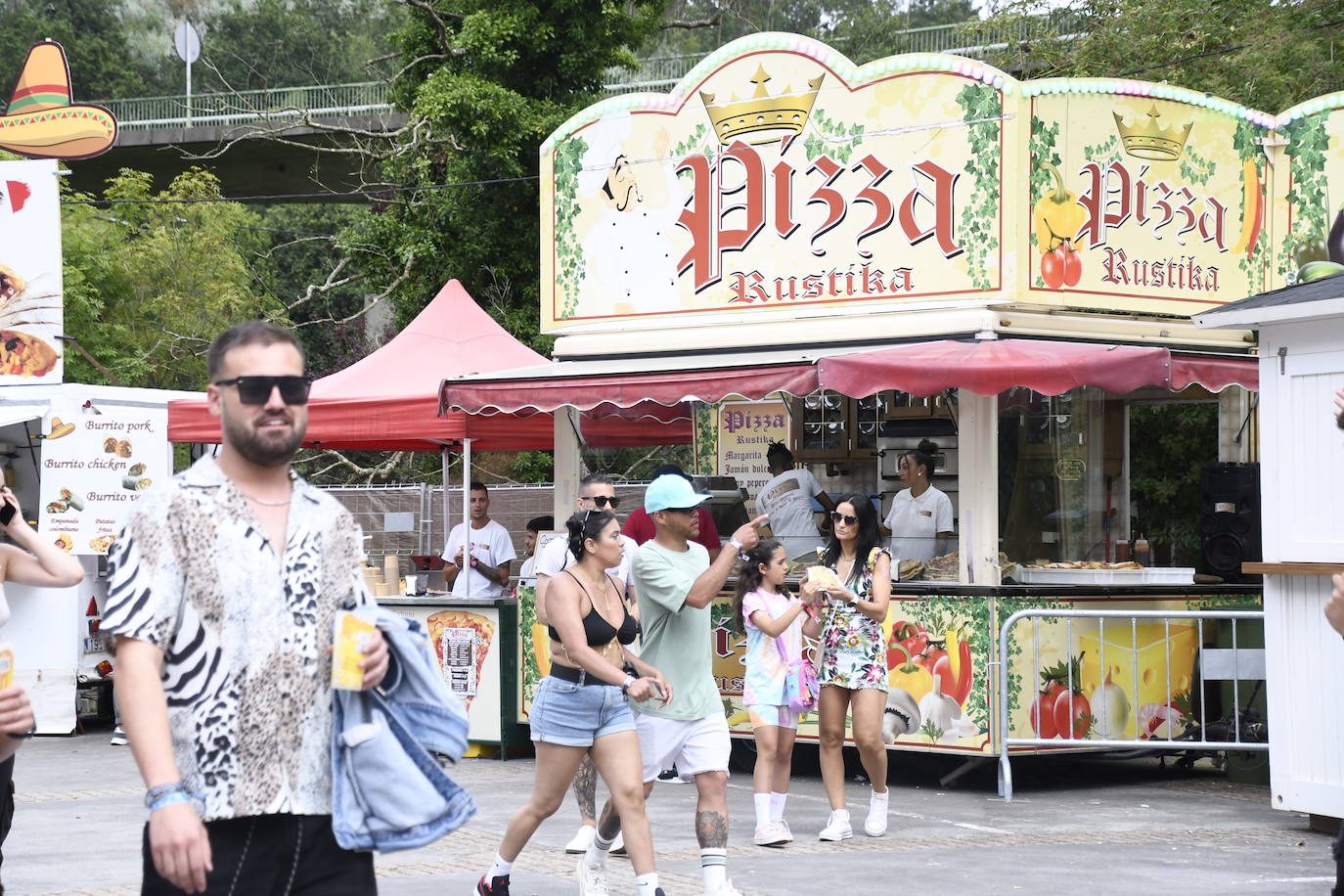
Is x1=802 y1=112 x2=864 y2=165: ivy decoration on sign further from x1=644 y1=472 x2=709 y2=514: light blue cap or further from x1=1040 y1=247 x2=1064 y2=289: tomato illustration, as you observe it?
x1=644 y1=472 x2=709 y2=514: light blue cap

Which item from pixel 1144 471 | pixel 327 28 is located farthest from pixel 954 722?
pixel 327 28

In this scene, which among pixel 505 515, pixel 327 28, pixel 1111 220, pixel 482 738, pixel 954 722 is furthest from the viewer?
pixel 327 28

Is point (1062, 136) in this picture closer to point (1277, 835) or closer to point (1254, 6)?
point (1277, 835)

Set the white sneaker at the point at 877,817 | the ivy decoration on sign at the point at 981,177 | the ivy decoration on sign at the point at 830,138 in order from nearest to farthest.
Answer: the white sneaker at the point at 877,817
the ivy decoration on sign at the point at 981,177
the ivy decoration on sign at the point at 830,138

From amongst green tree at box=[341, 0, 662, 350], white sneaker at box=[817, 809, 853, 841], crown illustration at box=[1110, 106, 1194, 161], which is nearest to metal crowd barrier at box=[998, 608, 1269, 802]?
white sneaker at box=[817, 809, 853, 841]

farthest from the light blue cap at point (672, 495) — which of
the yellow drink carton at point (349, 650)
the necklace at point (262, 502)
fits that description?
the yellow drink carton at point (349, 650)

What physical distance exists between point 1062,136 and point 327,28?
47672mm

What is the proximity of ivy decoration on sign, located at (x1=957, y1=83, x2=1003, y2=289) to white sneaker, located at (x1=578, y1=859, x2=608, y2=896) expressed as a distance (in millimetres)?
5740

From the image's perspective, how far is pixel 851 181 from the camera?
12.8 m

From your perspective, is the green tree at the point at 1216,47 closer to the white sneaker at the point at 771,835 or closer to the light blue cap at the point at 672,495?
the white sneaker at the point at 771,835

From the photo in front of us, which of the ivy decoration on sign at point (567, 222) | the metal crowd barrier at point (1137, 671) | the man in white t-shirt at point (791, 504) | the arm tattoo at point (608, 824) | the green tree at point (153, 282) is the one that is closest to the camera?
the arm tattoo at point (608, 824)

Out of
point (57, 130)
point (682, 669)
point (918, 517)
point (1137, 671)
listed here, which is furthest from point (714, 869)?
point (57, 130)

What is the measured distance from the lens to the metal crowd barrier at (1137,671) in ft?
36.2

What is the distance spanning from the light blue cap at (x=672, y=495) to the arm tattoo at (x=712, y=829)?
1365 millimetres
